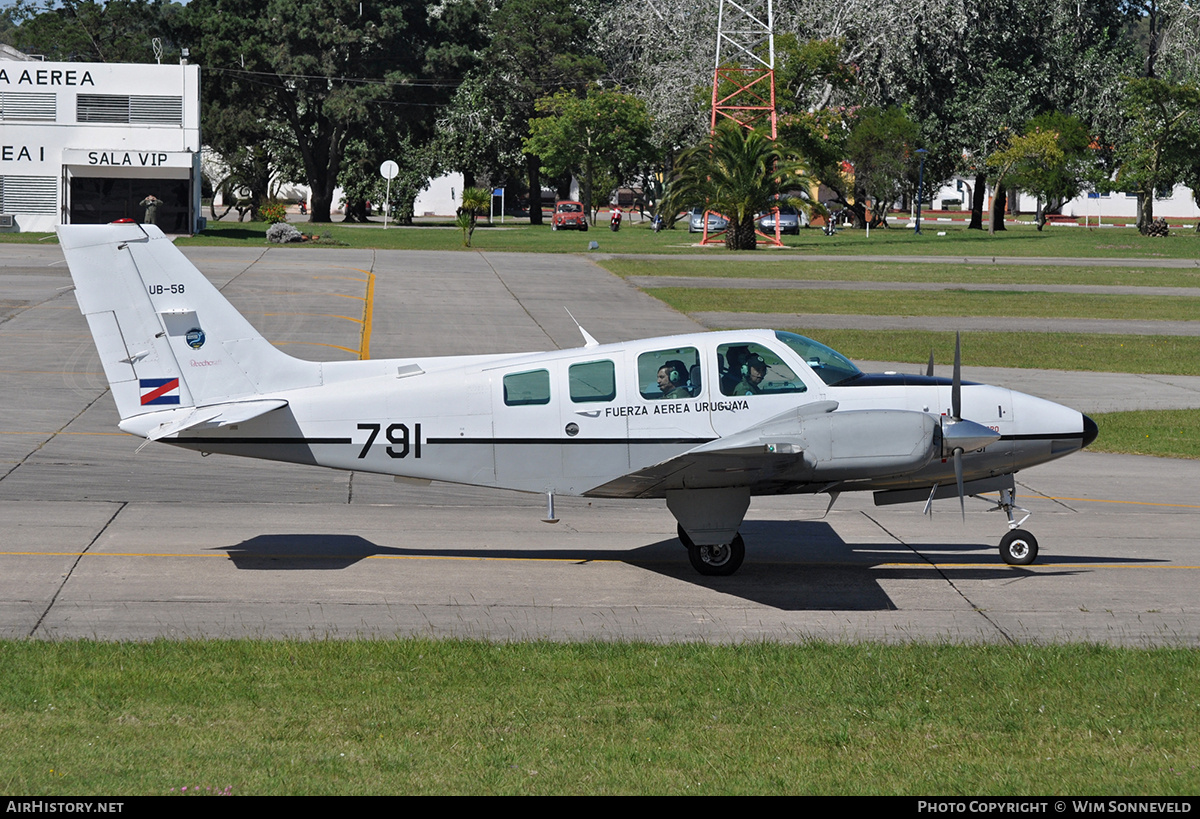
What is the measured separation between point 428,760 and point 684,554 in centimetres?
640

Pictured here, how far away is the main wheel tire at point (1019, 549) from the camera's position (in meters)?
12.7

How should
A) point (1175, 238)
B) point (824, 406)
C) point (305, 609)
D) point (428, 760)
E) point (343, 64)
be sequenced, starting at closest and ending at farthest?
point (428, 760)
point (305, 609)
point (824, 406)
point (1175, 238)
point (343, 64)

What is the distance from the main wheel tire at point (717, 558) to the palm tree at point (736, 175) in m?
47.5

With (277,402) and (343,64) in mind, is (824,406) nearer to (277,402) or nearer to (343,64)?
(277,402)

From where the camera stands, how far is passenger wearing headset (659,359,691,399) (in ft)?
39.6

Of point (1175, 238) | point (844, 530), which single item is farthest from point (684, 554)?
point (1175, 238)

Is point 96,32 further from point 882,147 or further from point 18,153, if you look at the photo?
point 882,147

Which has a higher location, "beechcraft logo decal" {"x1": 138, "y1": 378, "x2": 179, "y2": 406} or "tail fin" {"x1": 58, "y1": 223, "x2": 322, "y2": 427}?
"tail fin" {"x1": 58, "y1": 223, "x2": 322, "y2": 427}

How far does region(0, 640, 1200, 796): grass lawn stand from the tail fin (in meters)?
3.35

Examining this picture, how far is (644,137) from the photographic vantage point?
3415 inches

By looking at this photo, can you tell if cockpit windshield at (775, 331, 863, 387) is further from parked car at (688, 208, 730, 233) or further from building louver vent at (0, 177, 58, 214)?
parked car at (688, 208, 730, 233)

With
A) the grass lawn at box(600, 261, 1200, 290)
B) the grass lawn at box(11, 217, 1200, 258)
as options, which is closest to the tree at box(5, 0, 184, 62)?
the grass lawn at box(11, 217, 1200, 258)

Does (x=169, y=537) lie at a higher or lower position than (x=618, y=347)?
lower

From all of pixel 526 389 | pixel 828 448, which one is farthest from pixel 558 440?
pixel 828 448
